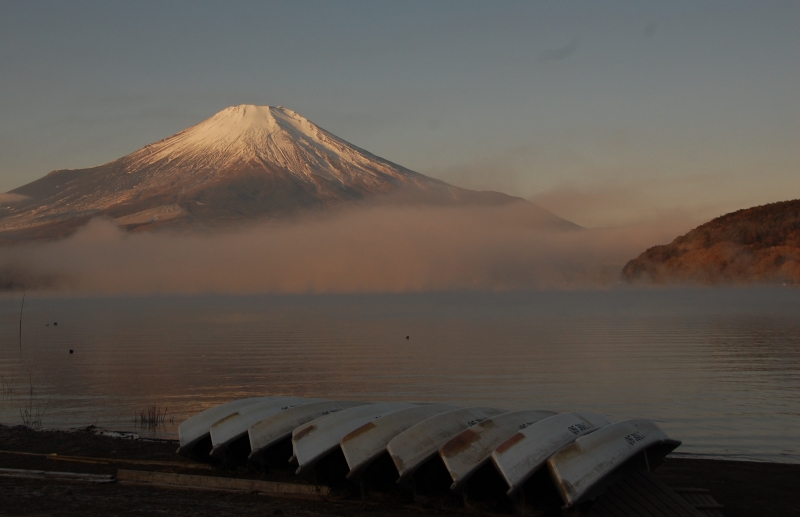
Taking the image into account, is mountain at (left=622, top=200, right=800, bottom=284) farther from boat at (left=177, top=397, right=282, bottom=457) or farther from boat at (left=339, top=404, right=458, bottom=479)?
boat at (left=339, top=404, right=458, bottom=479)

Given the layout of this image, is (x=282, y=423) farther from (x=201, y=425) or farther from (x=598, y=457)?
(x=598, y=457)

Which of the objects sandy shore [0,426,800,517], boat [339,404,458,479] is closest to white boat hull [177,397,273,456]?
sandy shore [0,426,800,517]

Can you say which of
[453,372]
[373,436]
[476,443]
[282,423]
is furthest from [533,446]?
[453,372]

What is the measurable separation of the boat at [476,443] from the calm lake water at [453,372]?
5812 millimetres

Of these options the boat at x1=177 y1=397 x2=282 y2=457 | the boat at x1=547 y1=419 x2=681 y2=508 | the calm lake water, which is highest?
the boat at x1=177 y1=397 x2=282 y2=457

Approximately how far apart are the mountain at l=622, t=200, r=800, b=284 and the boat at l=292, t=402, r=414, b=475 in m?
144

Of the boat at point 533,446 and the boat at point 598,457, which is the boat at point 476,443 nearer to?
the boat at point 533,446

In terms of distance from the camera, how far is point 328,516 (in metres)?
11.4

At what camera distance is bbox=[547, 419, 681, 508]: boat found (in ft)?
36.4

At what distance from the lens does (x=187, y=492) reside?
12.7m

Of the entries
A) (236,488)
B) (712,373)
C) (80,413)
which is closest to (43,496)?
(236,488)

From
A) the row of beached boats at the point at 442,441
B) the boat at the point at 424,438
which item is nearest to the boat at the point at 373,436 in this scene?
the row of beached boats at the point at 442,441

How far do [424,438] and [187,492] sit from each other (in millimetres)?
3695

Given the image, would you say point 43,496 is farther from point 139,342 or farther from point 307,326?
point 307,326
